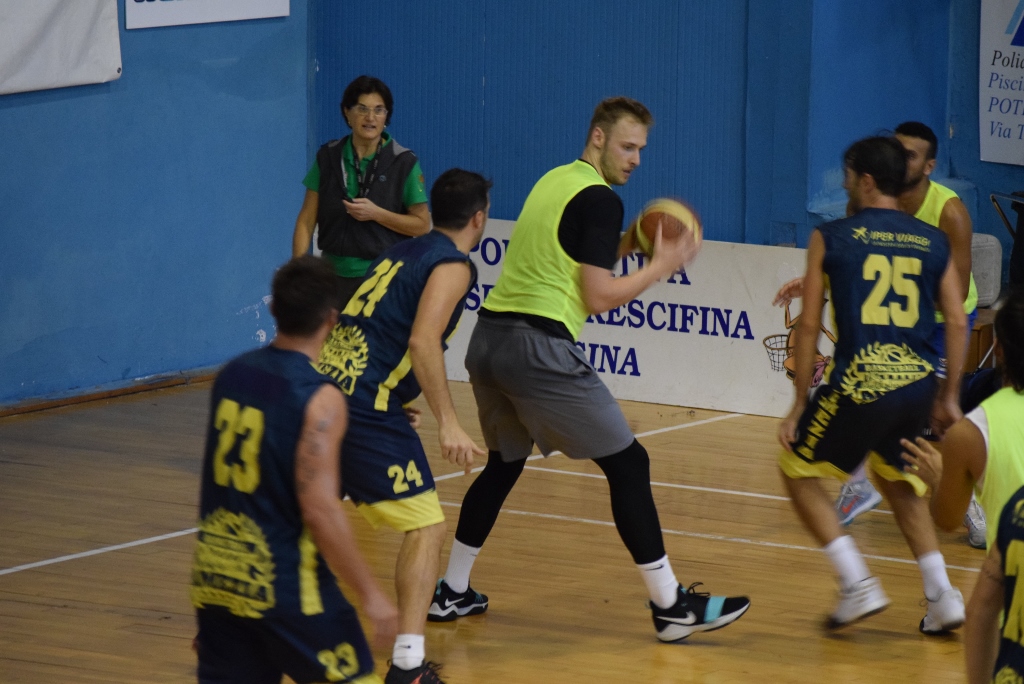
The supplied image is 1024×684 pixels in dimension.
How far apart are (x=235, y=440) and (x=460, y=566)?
2528 mm

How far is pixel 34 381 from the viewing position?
33.4 feet

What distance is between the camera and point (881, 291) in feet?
18.3

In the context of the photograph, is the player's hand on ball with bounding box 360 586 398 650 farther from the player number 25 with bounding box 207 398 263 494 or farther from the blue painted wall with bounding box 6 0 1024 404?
the blue painted wall with bounding box 6 0 1024 404

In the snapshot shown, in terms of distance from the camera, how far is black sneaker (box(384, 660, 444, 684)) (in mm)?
5027

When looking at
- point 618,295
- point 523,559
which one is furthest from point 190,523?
point 618,295

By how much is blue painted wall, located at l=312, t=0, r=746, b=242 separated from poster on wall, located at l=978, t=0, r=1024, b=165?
2134 millimetres

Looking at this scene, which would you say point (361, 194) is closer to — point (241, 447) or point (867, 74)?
point (241, 447)

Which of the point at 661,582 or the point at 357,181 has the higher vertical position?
the point at 357,181

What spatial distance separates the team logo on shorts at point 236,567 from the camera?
141 inches

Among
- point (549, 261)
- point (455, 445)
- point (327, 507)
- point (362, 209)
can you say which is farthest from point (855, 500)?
point (327, 507)

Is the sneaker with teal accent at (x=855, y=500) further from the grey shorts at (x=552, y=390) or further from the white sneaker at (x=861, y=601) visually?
the grey shorts at (x=552, y=390)

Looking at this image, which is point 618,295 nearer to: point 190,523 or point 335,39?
point 190,523

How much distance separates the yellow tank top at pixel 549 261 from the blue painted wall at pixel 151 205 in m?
5.36

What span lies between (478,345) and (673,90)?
19.6ft
